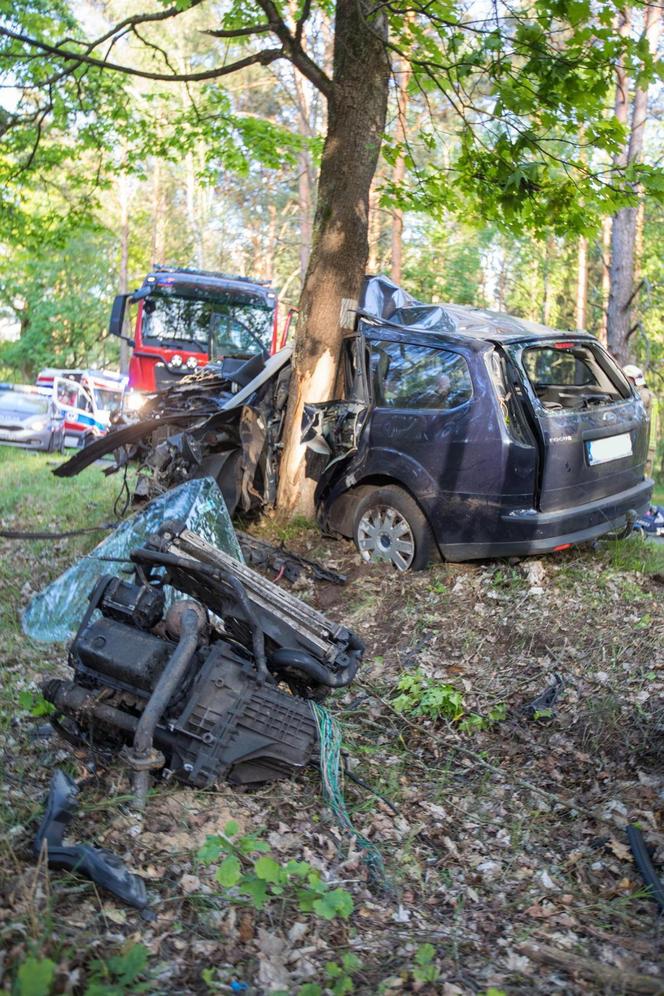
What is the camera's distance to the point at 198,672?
12.3 feet

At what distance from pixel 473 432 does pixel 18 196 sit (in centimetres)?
1027

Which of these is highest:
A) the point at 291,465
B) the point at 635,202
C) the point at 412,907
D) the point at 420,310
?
the point at 635,202

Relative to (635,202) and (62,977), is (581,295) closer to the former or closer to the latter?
(635,202)

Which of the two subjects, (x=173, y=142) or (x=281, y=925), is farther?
(x=173, y=142)

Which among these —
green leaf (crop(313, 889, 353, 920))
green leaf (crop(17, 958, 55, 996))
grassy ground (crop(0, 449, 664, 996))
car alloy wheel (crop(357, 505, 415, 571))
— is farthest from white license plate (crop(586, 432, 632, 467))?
green leaf (crop(17, 958, 55, 996))

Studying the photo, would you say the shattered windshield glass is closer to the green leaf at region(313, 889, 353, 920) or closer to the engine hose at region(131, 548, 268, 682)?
the engine hose at region(131, 548, 268, 682)

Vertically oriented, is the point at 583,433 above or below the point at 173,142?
below

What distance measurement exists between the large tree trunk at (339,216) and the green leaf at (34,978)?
227 inches

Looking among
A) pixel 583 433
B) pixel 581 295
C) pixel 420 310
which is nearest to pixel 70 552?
pixel 420 310

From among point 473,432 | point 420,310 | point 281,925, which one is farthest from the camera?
point 420,310

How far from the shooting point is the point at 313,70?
329 inches

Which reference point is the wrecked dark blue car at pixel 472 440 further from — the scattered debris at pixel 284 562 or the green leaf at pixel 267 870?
the green leaf at pixel 267 870

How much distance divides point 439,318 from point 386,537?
1850 millimetres

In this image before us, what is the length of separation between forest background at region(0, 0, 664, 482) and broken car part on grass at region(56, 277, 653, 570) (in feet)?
4.85
